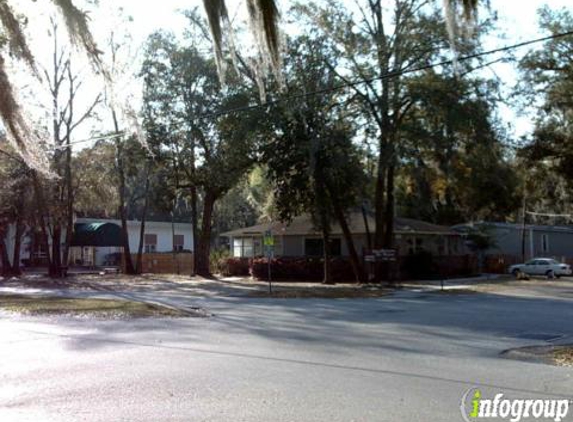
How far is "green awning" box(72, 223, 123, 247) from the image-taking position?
166 feet

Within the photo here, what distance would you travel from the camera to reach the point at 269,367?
984 centimetres

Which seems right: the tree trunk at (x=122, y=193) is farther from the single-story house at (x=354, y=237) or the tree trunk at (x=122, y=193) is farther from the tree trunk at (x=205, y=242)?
the single-story house at (x=354, y=237)

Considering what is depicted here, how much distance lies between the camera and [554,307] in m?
21.5

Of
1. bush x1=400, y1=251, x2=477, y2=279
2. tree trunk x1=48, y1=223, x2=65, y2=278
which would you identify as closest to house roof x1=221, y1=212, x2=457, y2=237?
bush x1=400, y1=251, x2=477, y2=279

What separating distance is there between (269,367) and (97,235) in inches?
1714

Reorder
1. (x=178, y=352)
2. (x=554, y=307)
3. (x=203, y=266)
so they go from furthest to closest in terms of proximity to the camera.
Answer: (x=203, y=266), (x=554, y=307), (x=178, y=352)

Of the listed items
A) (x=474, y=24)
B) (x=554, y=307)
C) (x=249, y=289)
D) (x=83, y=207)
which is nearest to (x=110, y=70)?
(x=474, y=24)

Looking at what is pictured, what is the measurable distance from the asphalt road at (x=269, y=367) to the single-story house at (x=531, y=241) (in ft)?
121

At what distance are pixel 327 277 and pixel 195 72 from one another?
13.6 meters

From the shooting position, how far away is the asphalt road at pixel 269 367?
7230mm

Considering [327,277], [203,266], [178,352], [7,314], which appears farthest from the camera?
[203,266]

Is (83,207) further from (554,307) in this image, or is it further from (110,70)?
(110,70)

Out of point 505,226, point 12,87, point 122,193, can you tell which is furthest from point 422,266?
point 12,87

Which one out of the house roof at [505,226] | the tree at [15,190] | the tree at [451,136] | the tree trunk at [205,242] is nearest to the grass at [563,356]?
the tree at [451,136]
